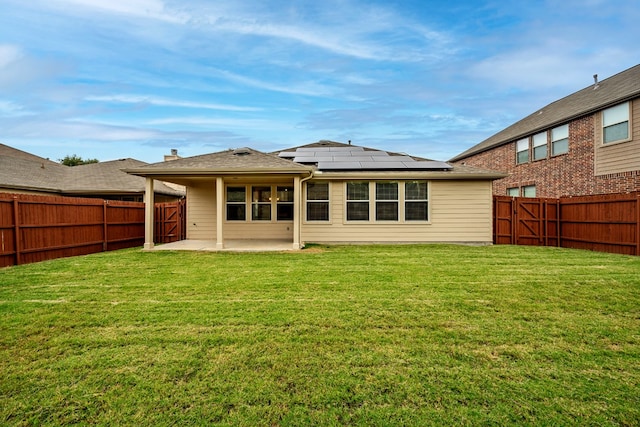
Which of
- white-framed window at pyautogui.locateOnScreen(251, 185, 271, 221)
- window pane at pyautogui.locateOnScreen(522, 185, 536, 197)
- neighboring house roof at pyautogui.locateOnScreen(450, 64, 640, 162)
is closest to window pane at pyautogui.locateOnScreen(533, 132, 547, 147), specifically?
neighboring house roof at pyautogui.locateOnScreen(450, 64, 640, 162)

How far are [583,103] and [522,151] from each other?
350cm

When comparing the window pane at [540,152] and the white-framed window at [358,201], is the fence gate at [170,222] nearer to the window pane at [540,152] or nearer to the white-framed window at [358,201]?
the white-framed window at [358,201]

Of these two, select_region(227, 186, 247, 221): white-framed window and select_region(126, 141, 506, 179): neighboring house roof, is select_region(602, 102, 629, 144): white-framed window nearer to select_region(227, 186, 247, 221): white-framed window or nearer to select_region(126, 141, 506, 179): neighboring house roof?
select_region(126, 141, 506, 179): neighboring house roof

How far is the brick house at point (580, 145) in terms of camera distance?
11.5 metres

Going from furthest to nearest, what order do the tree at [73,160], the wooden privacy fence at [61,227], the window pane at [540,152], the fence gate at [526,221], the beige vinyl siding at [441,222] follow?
the tree at [73,160] → the window pane at [540,152] → the fence gate at [526,221] → the beige vinyl siding at [441,222] → the wooden privacy fence at [61,227]

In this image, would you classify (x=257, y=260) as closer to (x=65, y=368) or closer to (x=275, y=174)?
(x=275, y=174)

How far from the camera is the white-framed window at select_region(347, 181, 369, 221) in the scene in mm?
11781

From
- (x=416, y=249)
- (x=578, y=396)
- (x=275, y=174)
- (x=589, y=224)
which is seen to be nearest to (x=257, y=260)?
(x=275, y=174)

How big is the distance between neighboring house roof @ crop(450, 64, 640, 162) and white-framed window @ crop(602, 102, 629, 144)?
0.93 feet

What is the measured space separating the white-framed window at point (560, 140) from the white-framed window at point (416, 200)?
7.91 metres

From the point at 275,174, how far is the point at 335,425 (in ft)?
28.4

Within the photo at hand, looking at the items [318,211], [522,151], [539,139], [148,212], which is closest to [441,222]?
[318,211]

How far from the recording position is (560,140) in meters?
14.7

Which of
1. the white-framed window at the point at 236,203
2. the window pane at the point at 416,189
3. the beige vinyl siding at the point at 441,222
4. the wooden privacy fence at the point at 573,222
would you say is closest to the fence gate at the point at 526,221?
the wooden privacy fence at the point at 573,222
